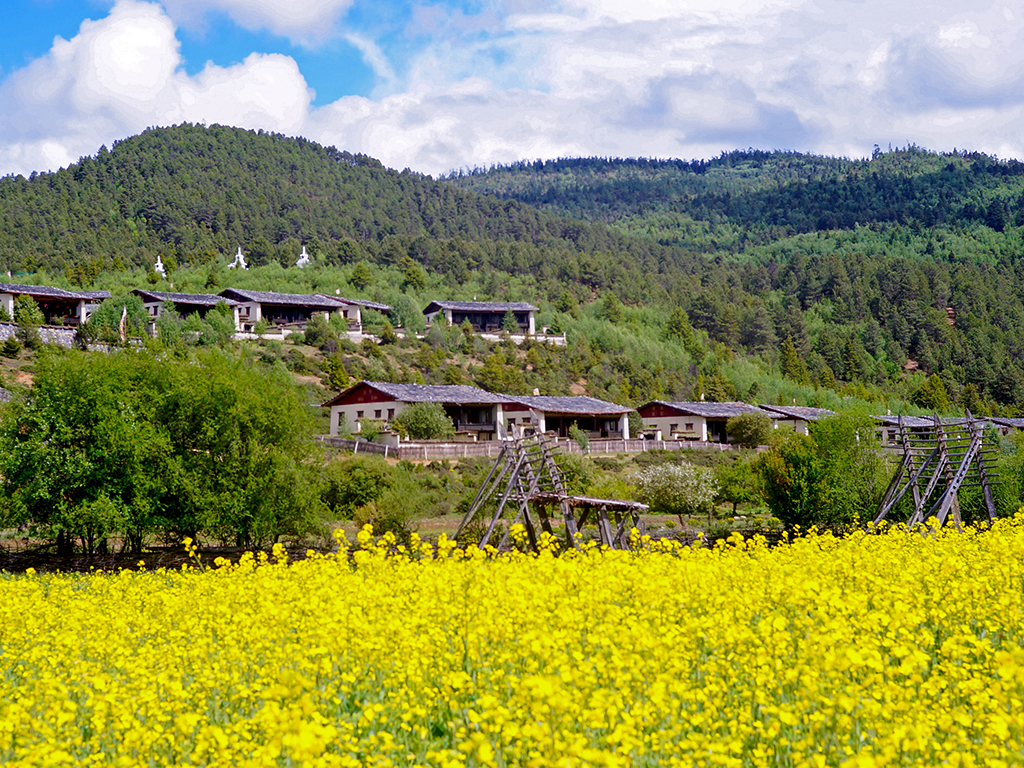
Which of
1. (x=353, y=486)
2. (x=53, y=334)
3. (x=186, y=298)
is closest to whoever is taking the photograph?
(x=353, y=486)

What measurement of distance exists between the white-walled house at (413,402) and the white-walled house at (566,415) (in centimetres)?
112

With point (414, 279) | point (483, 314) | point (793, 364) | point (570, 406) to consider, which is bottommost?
point (570, 406)

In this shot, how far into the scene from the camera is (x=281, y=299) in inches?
3147

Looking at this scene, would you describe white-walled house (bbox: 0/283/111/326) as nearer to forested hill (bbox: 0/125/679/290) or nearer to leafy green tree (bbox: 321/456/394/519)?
forested hill (bbox: 0/125/679/290)

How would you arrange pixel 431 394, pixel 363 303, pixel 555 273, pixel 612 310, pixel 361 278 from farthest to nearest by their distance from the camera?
pixel 555 273
pixel 361 278
pixel 612 310
pixel 363 303
pixel 431 394

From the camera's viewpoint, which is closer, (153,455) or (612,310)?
(153,455)

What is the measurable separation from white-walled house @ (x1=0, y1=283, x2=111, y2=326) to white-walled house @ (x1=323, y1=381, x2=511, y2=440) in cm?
2328

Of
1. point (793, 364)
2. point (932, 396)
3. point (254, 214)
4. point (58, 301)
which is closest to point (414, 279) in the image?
point (254, 214)

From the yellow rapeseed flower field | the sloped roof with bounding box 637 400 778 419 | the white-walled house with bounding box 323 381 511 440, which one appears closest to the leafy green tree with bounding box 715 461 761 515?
the white-walled house with bounding box 323 381 511 440

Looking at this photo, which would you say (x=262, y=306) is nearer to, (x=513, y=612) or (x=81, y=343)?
(x=81, y=343)

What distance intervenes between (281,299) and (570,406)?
1230 inches

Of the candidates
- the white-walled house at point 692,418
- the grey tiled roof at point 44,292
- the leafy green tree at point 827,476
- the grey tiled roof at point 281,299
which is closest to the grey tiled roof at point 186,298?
the grey tiled roof at point 281,299

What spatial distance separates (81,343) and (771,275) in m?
108

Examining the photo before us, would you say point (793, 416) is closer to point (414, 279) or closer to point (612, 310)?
point (612, 310)
